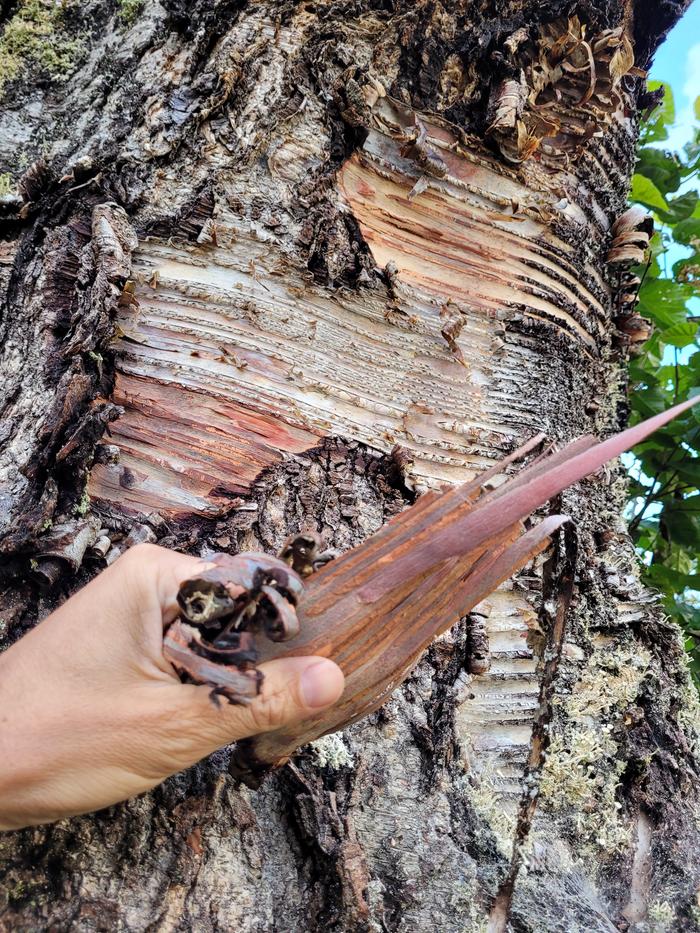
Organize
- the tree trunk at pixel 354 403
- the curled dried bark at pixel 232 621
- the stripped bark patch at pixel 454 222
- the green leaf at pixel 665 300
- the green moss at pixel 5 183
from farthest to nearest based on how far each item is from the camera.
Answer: the green leaf at pixel 665 300, the green moss at pixel 5 183, the stripped bark patch at pixel 454 222, the tree trunk at pixel 354 403, the curled dried bark at pixel 232 621

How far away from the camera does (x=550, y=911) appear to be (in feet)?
3.73

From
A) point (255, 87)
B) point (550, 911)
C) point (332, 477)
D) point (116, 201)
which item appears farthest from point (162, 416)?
point (550, 911)

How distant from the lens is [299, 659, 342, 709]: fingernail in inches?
31.4

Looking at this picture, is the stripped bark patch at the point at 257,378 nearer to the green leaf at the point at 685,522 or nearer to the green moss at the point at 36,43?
the green moss at the point at 36,43

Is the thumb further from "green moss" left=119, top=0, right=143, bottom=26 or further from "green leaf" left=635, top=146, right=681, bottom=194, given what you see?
"green leaf" left=635, top=146, right=681, bottom=194

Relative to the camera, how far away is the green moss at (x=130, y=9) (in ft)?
5.43

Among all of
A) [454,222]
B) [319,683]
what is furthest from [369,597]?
[454,222]

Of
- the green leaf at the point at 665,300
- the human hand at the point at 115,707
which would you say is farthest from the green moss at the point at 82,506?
the green leaf at the point at 665,300

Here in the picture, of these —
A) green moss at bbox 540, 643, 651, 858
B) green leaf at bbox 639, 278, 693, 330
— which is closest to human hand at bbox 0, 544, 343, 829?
green moss at bbox 540, 643, 651, 858

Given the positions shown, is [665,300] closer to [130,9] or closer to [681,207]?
[681,207]

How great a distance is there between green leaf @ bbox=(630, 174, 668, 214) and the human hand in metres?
1.88

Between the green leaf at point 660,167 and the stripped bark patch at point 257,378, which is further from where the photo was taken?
the green leaf at point 660,167

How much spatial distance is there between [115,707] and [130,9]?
5.14ft

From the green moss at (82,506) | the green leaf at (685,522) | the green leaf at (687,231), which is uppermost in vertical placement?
the green leaf at (687,231)
